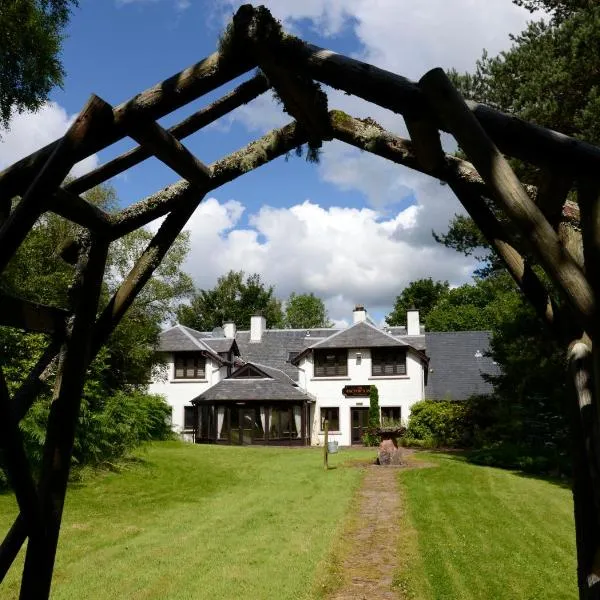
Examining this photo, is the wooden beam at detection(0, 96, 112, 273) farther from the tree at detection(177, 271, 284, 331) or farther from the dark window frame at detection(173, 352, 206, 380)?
the tree at detection(177, 271, 284, 331)

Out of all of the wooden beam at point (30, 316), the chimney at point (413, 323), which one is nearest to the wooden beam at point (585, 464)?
the wooden beam at point (30, 316)

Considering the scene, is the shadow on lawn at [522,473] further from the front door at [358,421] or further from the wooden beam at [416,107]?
the wooden beam at [416,107]

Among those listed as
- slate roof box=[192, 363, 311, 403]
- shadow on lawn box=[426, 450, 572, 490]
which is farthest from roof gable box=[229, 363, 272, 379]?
shadow on lawn box=[426, 450, 572, 490]

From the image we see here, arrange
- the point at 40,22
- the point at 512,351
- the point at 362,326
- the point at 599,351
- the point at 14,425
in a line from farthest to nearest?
the point at 362,326 → the point at 512,351 → the point at 40,22 → the point at 14,425 → the point at 599,351

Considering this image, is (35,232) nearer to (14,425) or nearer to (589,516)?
(14,425)

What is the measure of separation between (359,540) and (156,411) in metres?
18.1

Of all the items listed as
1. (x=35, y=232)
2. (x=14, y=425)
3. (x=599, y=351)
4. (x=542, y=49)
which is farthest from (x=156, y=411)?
(x=599, y=351)

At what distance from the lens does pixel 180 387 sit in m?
38.4

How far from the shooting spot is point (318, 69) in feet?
10.8

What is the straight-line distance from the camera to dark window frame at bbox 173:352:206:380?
126ft

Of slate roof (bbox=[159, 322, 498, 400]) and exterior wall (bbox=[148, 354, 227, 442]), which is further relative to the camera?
exterior wall (bbox=[148, 354, 227, 442])

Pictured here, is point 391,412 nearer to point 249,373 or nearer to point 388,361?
point 388,361

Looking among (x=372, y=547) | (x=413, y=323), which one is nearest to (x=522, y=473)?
(x=372, y=547)

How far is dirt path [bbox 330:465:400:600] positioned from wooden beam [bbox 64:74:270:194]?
5.81 metres
